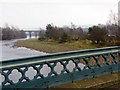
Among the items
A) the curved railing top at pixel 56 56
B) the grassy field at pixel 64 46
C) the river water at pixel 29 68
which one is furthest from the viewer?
the grassy field at pixel 64 46

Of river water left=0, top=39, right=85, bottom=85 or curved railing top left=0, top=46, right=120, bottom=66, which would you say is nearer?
curved railing top left=0, top=46, right=120, bottom=66

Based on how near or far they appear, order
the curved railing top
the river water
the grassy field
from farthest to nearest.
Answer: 1. the grassy field
2. the river water
3. the curved railing top

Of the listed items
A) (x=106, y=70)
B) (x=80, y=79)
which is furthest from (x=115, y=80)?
(x=80, y=79)

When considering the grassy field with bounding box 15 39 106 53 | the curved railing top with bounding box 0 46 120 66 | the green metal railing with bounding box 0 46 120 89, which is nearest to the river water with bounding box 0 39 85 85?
the grassy field with bounding box 15 39 106 53

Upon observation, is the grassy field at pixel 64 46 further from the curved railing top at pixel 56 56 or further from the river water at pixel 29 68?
the curved railing top at pixel 56 56

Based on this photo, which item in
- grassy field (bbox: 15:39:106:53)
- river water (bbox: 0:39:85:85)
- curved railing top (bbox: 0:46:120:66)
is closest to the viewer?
curved railing top (bbox: 0:46:120:66)

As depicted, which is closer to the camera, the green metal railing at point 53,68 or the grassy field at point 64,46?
the green metal railing at point 53,68

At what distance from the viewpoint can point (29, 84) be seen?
8.82ft

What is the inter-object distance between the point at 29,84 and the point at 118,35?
19.0 m

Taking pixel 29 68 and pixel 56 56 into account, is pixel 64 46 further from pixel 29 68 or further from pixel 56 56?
pixel 56 56

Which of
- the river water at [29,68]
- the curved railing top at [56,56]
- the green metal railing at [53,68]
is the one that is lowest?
the river water at [29,68]

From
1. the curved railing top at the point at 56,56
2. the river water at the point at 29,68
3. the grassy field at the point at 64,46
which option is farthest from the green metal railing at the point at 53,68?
the grassy field at the point at 64,46

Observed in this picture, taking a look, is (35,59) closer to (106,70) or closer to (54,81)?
(54,81)

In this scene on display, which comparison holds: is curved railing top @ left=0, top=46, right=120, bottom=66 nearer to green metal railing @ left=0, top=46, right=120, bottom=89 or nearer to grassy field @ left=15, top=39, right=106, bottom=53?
green metal railing @ left=0, top=46, right=120, bottom=89
